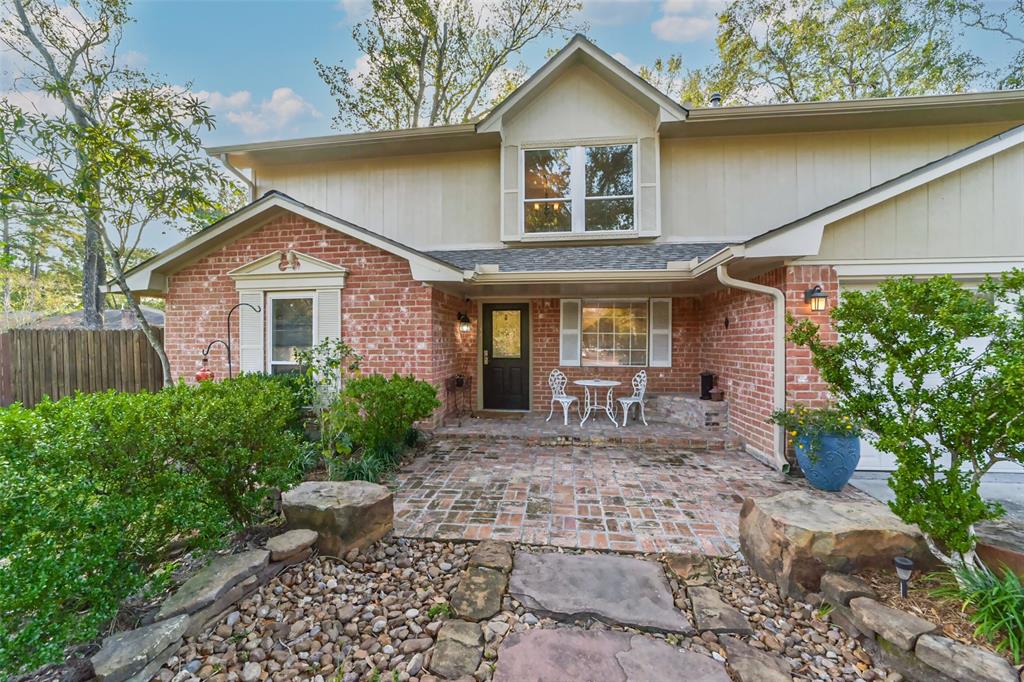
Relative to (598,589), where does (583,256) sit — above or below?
above

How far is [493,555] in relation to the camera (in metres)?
2.78

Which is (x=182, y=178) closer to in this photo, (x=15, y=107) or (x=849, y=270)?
(x=15, y=107)

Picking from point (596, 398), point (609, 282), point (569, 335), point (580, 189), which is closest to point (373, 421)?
point (609, 282)

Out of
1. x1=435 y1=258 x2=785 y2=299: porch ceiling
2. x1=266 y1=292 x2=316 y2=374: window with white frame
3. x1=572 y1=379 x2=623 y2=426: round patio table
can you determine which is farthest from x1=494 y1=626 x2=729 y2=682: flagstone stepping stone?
x1=266 y1=292 x2=316 y2=374: window with white frame

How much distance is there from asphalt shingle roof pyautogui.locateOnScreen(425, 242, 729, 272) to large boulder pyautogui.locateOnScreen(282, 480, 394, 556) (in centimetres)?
387

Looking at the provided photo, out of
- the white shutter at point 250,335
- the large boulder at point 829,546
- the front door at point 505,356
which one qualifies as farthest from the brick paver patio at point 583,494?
the white shutter at point 250,335

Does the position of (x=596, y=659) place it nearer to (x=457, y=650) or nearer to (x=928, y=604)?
(x=457, y=650)

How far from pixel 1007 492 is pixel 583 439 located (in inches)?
175

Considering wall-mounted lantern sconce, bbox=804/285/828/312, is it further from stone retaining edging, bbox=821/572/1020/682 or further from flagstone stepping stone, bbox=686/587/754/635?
flagstone stepping stone, bbox=686/587/754/635

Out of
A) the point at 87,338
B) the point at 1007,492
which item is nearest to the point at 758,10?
the point at 1007,492

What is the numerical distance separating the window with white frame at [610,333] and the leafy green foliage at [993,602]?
18.0 ft

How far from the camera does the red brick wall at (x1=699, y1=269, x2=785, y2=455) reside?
4.95m

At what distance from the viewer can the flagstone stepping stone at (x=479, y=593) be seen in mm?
2240

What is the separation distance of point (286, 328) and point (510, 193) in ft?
15.1
